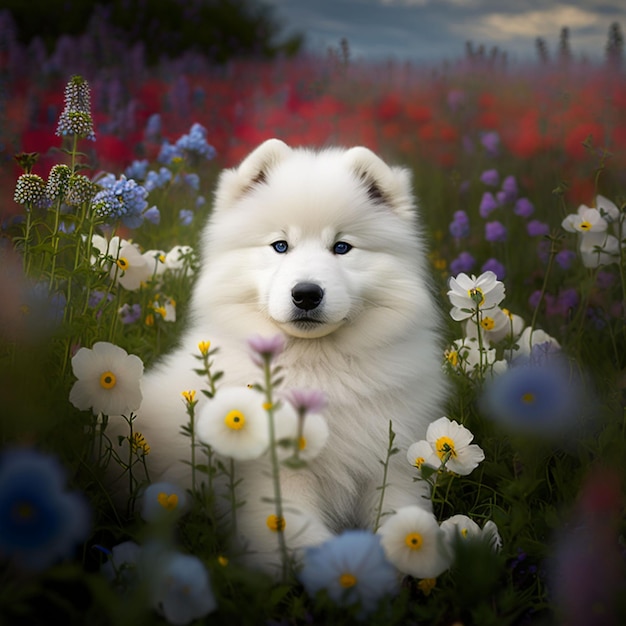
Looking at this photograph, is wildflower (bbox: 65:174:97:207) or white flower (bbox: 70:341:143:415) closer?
white flower (bbox: 70:341:143:415)

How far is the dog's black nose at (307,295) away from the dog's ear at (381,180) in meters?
0.62

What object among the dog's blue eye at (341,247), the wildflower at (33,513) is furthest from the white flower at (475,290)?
the wildflower at (33,513)

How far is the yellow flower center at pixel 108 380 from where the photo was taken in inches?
84.7

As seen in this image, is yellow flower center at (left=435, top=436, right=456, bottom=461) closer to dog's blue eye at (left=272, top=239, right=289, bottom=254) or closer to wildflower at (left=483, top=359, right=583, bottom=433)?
wildflower at (left=483, top=359, right=583, bottom=433)

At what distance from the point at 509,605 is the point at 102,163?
4.59 metres

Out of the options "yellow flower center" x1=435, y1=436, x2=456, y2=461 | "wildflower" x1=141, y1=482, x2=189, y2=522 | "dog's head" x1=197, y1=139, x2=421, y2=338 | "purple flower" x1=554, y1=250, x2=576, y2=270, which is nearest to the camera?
"wildflower" x1=141, y1=482, x2=189, y2=522

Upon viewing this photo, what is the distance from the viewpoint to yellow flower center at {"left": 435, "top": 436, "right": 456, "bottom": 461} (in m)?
2.28

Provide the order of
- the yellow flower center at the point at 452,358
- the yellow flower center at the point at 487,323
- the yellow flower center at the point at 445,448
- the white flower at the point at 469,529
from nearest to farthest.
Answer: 1. the white flower at the point at 469,529
2. the yellow flower center at the point at 445,448
3. the yellow flower center at the point at 487,323
4. the yellow flower center at the point at 452,358

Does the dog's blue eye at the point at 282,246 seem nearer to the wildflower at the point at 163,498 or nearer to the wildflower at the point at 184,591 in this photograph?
the wildflower at the point at 163,498

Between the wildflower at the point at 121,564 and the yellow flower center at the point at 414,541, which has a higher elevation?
the yellow flower center at the point at 414,541

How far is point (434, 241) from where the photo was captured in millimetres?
5445

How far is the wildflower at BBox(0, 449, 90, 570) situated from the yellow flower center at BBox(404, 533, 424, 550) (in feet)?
2.79

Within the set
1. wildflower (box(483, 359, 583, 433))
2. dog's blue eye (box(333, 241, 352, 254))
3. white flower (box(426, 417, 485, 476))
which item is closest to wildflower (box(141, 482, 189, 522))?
white flower (box(426, 417, 485, 476))

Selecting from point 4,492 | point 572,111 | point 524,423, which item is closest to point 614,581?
point 524,423
